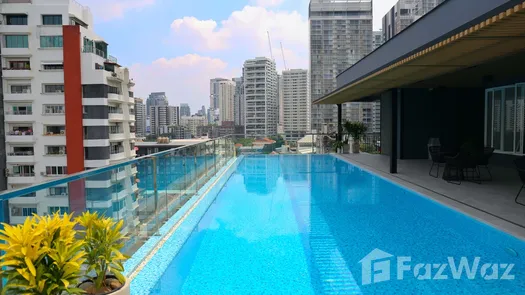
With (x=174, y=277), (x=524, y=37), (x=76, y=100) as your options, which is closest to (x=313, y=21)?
(x=524, y=37)

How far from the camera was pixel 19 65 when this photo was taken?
66.8 m

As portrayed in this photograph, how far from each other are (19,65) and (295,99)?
4860cm

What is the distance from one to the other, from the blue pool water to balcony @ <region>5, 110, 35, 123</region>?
7000cm

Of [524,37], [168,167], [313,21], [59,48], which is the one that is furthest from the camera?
[59,48]

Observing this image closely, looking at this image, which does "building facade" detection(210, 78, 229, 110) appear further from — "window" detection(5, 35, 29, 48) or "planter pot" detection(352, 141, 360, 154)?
"planter pot" detection(352, 141, 360, 154)

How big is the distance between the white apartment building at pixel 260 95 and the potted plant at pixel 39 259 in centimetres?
4301

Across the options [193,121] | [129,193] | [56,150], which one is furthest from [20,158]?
[129,193]

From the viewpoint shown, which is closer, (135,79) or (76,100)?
(76,100)

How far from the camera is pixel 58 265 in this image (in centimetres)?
207

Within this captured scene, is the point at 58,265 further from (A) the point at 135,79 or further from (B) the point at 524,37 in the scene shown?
(A) the point at 135,79

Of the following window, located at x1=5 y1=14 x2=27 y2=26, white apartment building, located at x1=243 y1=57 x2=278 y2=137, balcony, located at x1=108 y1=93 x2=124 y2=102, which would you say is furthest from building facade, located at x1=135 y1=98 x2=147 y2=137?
white apartment building, located at x1=243 y1=57 x2=278 y2=137

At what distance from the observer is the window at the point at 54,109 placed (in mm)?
66938

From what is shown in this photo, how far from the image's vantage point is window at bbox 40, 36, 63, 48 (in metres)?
66.4

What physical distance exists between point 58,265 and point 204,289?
6.31 feet
